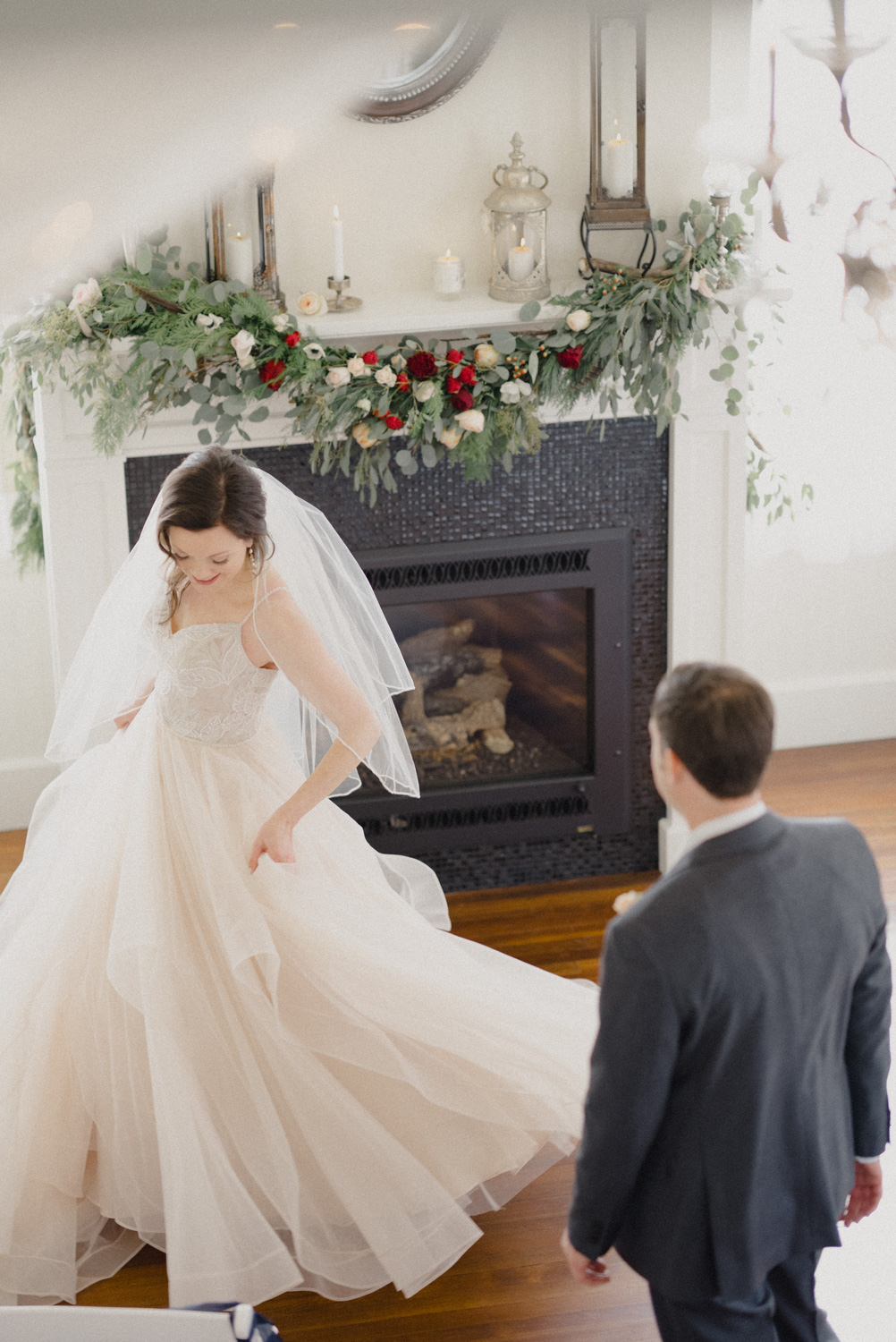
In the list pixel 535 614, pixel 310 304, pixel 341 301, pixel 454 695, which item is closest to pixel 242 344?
pixel 310 304

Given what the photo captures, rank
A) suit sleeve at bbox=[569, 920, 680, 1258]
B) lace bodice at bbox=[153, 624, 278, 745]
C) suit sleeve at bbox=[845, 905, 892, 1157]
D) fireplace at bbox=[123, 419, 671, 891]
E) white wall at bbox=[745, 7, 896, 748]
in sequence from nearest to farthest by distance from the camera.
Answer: suit sleeve at bbox=[569, 920, 680, 1258] → suit sleeve at bbox=[845, 905, 892, 1157] → lace bodice at bbox=[153, 624, 278, 745] → fireplace at bbox=[123, 419, 671, 891] → white wall at bbox=[745, 7, 896, 748]

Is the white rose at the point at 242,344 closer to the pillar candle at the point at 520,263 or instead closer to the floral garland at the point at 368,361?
the floral garland at the point at 368,361

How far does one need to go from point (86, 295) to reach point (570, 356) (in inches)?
40.9

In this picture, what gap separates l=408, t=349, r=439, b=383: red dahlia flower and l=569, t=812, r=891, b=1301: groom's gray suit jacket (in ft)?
5.71

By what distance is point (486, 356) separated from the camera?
2.79 m

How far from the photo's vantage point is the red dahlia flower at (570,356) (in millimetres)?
2805

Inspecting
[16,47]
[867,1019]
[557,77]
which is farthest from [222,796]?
[16,47]

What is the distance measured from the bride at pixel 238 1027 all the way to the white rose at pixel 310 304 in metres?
0.80

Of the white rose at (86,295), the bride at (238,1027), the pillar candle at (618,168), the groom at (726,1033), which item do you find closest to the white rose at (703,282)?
the pillar candle at (618,168)

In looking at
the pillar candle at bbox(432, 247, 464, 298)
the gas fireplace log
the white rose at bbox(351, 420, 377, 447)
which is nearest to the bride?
the white rose at bbox(351, 420, 377, 447)

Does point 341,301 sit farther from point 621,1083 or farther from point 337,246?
point 621,1083

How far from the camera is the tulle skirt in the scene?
197cm

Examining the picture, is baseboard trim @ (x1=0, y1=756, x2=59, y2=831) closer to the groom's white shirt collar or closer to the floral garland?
the floral garland

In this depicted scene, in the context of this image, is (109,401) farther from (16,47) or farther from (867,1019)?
(16,47)
